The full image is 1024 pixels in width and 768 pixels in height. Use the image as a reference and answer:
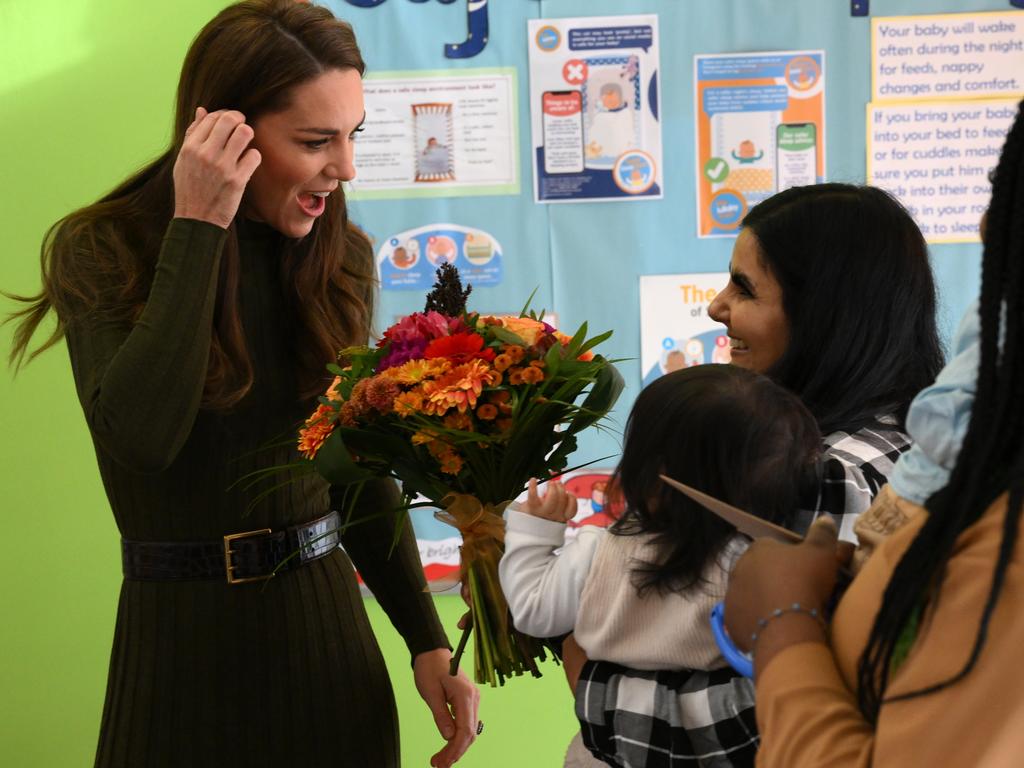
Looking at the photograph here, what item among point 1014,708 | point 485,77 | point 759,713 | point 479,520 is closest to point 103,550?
point 485,77

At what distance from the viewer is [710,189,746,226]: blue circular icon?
9.72ft

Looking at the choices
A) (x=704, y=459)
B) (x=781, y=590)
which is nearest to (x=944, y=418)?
(x=781, y=590)

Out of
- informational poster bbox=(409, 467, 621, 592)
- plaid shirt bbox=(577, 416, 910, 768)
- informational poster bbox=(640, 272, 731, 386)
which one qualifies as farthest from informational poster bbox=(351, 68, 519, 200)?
plaid shirt bbox=(577, 416, 910, 768)

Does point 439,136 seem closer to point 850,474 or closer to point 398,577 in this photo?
point 398,577

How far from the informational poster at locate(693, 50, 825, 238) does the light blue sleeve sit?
2.17 m

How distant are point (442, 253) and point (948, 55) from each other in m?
1.46

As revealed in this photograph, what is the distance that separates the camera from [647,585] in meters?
1.19

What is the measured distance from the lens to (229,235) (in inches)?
62.2

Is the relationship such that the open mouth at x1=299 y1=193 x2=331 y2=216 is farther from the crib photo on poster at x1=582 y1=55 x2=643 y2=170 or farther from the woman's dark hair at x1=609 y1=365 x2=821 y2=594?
the crib photo on poster at x1=582 y1=55 x2=643 y2=170

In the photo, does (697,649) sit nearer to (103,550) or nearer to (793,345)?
(793,345)

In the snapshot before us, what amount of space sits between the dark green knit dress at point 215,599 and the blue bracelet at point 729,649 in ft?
2.46

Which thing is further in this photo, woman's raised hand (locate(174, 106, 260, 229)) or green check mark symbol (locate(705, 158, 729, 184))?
green check mark symbol (locate(705, 158, 729, 184))

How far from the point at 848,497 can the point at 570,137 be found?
75.4 inches

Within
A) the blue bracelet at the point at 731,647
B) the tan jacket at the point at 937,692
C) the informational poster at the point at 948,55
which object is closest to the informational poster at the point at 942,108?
the informational poster at the point at 948,55
